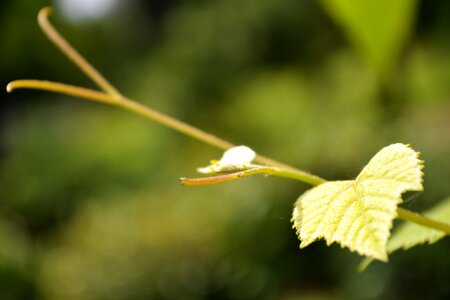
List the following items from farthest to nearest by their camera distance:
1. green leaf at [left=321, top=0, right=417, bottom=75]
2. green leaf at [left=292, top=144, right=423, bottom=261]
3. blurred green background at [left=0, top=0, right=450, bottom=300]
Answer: blurred green background at [left=0, top=0, right=450, bottom=300] < green leaf at [left=321, top=0, right=417, bottom=75] < green leaf at [left=292, top=144, right=423, bottom=261]

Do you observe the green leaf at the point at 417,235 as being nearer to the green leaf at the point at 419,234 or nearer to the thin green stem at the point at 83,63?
the green leaf at the point at 419,234

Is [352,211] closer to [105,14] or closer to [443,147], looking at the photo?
[443,147]

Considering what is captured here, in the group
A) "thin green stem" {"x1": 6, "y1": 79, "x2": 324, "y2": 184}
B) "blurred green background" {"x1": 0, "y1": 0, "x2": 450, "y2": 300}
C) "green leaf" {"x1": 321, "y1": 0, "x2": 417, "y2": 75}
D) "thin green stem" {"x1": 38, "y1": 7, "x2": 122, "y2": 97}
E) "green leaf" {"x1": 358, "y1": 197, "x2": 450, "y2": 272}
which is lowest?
"green leaf" {"x1": 358, "y1": 197, "x2": 450, "y2": 272}

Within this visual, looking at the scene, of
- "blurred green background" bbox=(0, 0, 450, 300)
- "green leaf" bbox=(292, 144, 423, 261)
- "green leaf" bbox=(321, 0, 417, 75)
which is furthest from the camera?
"blurred green background" bbox=(0, 0, 450, 300)

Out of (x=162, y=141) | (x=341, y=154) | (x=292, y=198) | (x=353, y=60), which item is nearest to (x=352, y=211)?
(x=292, y=198)

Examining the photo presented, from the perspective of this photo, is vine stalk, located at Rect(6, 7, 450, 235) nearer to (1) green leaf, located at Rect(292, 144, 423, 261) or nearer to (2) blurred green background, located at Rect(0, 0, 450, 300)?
(1) green leaf, located at Rect(292, 144, 423, 261)

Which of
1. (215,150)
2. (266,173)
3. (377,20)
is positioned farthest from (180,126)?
(215,150)

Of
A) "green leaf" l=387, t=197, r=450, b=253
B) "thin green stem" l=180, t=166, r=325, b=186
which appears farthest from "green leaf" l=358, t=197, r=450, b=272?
"thin green stem" l=180, t=166, r=325, b=186

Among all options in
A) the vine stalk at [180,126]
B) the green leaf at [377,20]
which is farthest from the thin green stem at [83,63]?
the green leaf at [377,20]
